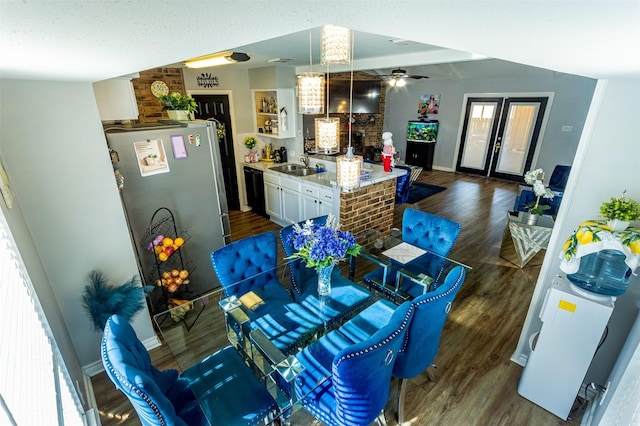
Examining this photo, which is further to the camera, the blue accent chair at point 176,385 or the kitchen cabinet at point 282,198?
the kitchen cabinet at point 282,198

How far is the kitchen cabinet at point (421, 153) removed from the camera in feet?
27.5

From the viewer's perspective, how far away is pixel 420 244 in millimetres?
2939

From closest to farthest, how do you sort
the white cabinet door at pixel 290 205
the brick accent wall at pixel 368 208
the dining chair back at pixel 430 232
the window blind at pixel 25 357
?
the window blind at pixel 25 357 → the dining chair back at pixel 430 232 → the brick accent wall at pixel 368 208 → the white cabinet door at pixel 290 205

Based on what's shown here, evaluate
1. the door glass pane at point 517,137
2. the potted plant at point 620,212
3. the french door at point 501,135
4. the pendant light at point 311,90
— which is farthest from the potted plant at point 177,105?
the door glass pane at point 517,137

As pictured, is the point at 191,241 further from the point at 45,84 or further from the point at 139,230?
the point at 45,84

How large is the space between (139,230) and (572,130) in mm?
8005

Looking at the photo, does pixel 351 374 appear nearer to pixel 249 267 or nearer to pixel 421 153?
pixel 249 267

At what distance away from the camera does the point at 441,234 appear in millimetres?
2785

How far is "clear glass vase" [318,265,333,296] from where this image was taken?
212cm

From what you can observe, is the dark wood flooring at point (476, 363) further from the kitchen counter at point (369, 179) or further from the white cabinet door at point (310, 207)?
the kitchen counter at point (369, 179)

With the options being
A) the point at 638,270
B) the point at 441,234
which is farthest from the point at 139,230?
the point at 638,270

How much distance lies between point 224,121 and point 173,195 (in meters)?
2.71

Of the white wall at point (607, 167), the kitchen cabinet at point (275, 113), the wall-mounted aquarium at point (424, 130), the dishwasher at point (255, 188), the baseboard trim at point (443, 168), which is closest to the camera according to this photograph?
the white wall at point (607, 167)

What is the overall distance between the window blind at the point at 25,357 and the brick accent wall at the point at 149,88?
320cm
